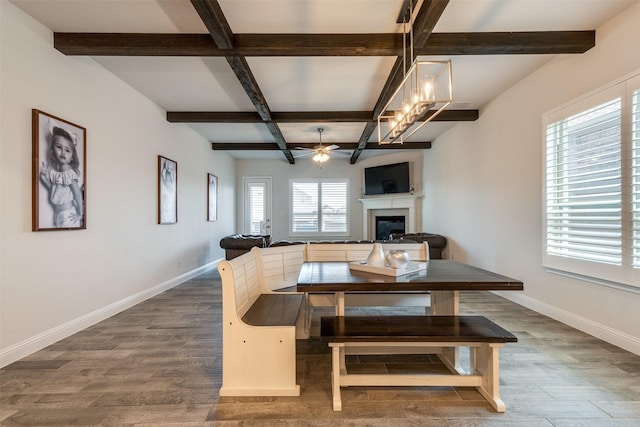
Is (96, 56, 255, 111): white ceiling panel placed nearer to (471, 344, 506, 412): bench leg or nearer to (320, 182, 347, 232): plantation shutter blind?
(471, 344, 506, 412): bench leg

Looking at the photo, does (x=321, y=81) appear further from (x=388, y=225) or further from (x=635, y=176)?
(x=388, y=225)

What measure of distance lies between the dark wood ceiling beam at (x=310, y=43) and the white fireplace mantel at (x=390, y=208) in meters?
4.76

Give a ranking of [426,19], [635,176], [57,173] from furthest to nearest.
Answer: [57,173] → [635,176] → [426,19]

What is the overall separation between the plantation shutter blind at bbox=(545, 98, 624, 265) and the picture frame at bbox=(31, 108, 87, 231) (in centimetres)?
486

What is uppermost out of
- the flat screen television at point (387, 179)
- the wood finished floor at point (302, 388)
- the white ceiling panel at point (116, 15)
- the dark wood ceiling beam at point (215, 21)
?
the white ceiling panel at point (116, 15)

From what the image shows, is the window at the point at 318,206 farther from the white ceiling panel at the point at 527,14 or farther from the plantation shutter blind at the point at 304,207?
the white ceiling panel at the point at 527,14

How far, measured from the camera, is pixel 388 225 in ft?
26.5

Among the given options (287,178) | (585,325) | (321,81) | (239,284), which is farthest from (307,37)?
(287,178)

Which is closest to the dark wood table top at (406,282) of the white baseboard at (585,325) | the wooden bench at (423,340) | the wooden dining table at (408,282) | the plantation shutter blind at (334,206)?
the wooden dining table at (408,282)

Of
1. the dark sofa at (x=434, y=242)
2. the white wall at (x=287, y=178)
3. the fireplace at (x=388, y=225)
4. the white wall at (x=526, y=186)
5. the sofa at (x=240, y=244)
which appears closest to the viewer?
the white wall at (x=526, y=186)

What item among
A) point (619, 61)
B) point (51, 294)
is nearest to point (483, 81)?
point (619, 61)

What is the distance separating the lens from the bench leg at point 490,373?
5.87 feet

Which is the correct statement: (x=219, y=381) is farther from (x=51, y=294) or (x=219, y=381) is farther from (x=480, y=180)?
(x=480, y=180)

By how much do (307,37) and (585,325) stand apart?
3748 mm
